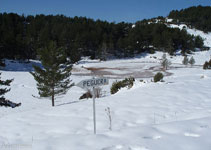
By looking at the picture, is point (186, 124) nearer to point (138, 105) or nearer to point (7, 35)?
point (138, 105)

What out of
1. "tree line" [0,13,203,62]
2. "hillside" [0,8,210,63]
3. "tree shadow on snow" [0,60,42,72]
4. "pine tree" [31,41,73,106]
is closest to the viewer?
"pine tree" [31,41,73,106]

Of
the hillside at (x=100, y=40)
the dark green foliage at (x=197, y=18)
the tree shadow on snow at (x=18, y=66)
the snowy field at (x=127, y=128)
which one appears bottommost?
the snowy field at (x=127, y=128)

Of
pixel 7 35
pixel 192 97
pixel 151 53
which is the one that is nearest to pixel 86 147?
pixel 192 97

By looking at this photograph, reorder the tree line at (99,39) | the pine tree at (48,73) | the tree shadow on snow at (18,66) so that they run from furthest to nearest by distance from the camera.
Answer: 1. the tree line at (99,39)
2. the tree shadow on snow at (18,66)
3. the pine tree at (48,73)

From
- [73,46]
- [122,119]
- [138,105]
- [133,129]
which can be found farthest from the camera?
[73,46]

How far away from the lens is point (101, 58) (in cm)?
6450

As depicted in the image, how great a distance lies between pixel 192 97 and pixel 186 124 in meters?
5.94

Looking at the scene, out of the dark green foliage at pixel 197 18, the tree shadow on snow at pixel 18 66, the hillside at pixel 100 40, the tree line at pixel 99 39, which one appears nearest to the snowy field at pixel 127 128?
the tree shadow on snow at pixel 18 66

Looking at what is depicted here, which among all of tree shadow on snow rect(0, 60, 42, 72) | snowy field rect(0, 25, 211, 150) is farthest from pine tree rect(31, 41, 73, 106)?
tree shadow on snow rect(0, 60, 42, 72)

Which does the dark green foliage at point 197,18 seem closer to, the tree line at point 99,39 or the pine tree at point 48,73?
the tree line at point 99,39

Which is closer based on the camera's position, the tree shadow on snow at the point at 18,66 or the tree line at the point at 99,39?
the tree shadow on snow at the point at 18,66

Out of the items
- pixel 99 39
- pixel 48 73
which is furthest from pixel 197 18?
pixel 48 73

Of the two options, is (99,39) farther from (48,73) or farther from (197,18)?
(197,18)

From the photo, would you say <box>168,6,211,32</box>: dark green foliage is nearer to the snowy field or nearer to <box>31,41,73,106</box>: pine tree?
<box>31,41,73,106</box>: pine tree
